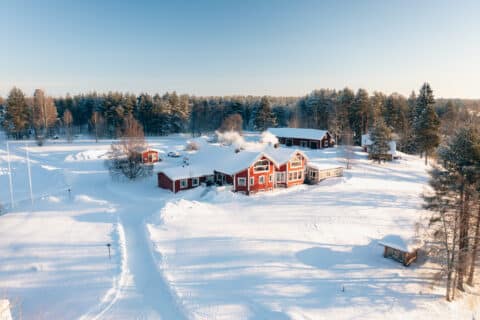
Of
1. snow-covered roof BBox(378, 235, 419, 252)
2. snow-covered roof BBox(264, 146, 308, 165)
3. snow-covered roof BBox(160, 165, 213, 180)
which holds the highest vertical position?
snow-covered roof BBox(264, 146, 308, 165)

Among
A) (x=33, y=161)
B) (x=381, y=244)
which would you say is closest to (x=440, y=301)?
(x=381, y=244)

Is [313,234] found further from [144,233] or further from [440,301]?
[144,233]

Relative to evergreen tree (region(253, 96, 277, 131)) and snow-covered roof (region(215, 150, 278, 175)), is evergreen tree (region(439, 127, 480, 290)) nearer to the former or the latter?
snow-covered roof (region(215, 150, 278, 175))

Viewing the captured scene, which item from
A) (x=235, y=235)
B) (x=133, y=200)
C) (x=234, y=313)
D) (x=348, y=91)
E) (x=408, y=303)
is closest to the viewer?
(x=234, y=313)

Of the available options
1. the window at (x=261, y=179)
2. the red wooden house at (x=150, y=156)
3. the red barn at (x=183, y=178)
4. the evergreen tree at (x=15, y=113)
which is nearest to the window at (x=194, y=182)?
the red barn at (x=183, y=178)

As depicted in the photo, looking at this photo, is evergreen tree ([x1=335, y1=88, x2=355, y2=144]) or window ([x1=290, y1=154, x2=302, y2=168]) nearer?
window ([x1=290, y1=154, x2=302, y2=168])

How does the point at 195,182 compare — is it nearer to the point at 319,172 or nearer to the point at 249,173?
the point at 249,173

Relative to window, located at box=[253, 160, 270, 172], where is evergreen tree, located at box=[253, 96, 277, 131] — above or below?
above

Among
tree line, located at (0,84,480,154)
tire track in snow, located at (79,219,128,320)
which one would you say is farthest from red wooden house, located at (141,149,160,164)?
tire track in snow, located at (79,219,128,320)
